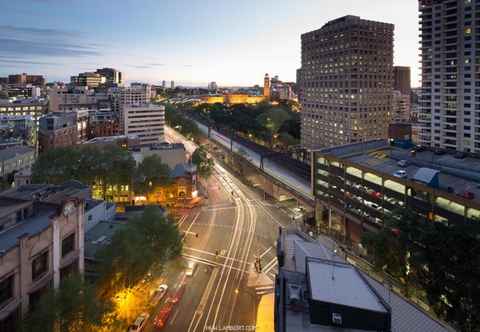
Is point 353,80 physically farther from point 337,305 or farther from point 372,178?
point 337,305

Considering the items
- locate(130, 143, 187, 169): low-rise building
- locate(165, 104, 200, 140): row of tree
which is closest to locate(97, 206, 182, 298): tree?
locate(130, 143, 187, 169): low-rise building

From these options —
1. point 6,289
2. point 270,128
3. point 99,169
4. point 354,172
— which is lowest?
point 6,289

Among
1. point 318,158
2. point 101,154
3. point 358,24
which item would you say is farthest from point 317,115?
point 101,154

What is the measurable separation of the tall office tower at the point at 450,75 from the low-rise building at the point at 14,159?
68.1 metres

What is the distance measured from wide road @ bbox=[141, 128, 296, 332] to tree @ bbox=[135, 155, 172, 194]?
19.2ft

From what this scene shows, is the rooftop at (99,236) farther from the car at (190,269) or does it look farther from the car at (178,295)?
the car at (190,269)

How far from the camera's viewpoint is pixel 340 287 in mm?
15773

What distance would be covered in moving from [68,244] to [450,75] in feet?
231

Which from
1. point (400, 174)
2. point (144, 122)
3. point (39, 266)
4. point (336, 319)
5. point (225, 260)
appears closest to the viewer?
point (336, 319)

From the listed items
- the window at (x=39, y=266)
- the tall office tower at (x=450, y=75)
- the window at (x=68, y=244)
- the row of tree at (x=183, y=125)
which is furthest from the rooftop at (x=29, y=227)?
the row of tree at (x=183, y=125)

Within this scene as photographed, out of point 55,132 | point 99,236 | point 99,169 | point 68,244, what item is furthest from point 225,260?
point 55,132

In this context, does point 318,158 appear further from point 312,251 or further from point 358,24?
point 358,24

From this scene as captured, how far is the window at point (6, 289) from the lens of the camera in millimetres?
15766

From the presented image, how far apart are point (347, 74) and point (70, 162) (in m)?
55.9
